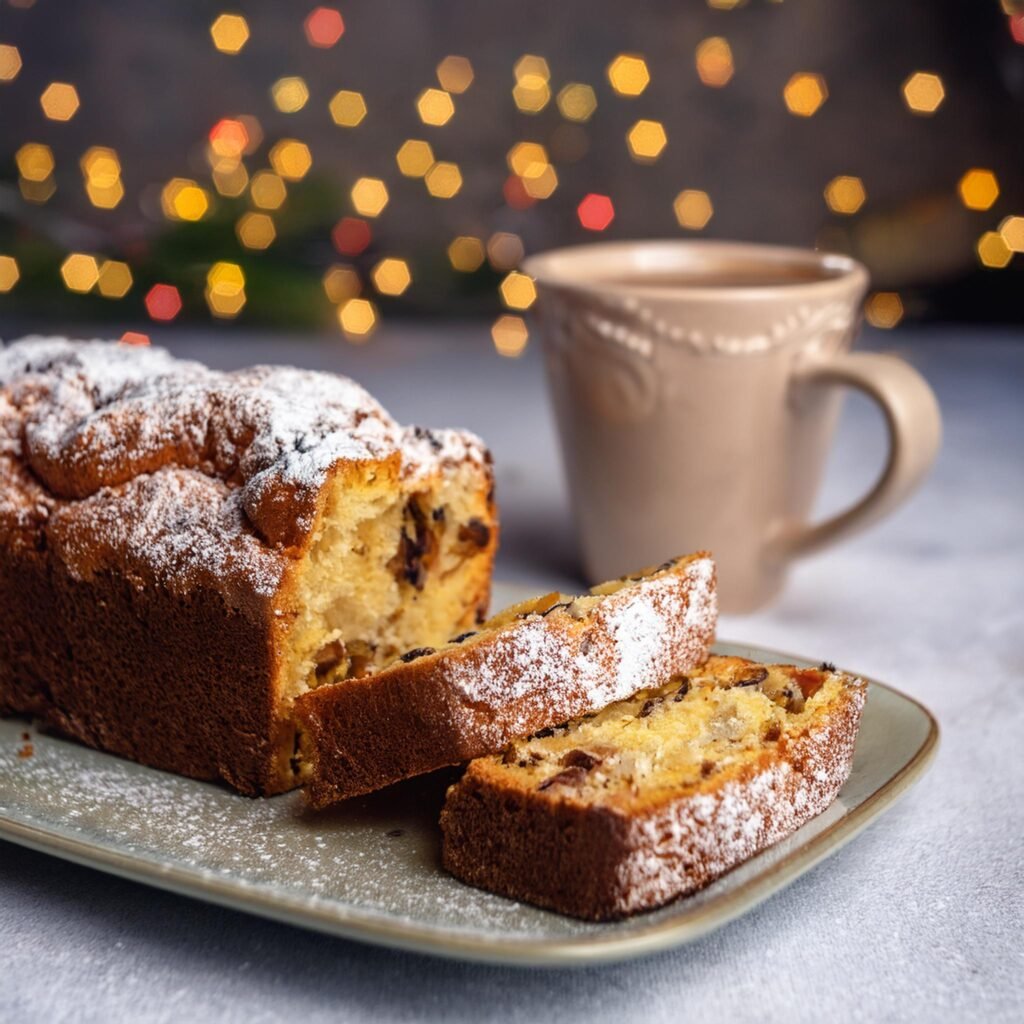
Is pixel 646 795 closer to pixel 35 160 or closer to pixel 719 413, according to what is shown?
pixel 719 413

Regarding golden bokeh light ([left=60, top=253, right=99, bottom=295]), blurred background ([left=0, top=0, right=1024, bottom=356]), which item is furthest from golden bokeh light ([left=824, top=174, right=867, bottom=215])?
golden bokeh light ([left=60, top=253, right=99, bottom=295])

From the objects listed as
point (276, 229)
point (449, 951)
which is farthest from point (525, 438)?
point (449, 951)

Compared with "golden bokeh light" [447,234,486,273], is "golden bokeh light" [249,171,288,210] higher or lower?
higher

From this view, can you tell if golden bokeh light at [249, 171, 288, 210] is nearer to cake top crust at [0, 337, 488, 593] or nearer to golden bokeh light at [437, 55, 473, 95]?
golden bokeh light at [437, 55, 473, 95]

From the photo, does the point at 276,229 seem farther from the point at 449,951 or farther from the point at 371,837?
the point at 449,951

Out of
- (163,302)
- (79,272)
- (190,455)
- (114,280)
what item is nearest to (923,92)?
(163,302)

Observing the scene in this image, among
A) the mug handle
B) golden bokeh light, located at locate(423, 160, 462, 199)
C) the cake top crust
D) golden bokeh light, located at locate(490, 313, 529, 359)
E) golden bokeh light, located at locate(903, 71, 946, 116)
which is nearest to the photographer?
the cake top crust
